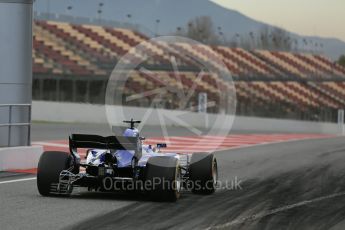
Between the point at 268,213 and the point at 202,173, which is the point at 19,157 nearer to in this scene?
the point at 202,173

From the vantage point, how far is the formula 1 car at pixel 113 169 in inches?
358

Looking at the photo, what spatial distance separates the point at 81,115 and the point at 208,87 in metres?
9.82

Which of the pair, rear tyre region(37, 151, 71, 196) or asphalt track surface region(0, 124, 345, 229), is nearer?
asphalt track surface region(0, 124, 345, 229)

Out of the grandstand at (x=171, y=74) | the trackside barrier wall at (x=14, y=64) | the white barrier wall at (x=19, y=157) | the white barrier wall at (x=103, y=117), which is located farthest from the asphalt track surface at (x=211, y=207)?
the white barrier wall at (x=103, y=117)

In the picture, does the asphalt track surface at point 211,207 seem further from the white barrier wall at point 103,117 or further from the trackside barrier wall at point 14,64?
the white barrier wall at point 103,117

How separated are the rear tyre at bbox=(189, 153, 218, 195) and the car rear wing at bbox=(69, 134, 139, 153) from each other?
3.52 feet

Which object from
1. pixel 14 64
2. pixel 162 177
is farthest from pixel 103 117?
pixel 162 177

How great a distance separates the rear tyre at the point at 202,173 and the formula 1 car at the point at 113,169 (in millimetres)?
565

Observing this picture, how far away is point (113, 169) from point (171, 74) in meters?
33.5

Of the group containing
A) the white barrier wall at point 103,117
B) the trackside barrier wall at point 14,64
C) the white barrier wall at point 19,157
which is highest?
the trackside barrier wall at point 14,64

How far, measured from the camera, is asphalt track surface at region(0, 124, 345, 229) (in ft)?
25.0

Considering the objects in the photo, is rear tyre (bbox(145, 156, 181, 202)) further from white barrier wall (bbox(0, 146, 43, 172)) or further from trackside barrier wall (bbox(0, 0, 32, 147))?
trackside barrier wall (bbox(0, 0, 32, 147))

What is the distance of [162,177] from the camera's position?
902 cm

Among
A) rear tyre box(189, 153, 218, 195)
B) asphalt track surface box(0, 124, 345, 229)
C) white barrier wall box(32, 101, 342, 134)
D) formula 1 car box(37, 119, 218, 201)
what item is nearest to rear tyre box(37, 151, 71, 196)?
formula 1 car box(37, 119, 218, 201)
